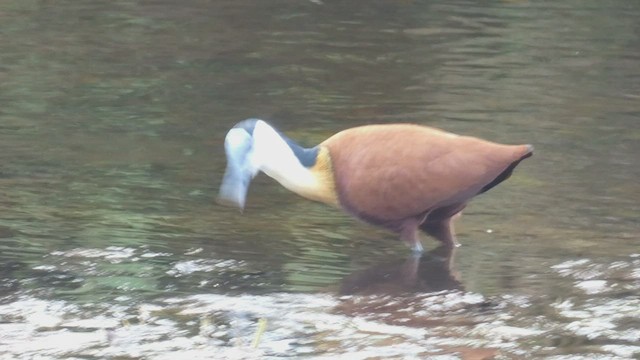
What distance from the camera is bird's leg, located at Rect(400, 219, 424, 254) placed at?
241 inches

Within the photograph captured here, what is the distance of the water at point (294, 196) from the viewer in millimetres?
5234

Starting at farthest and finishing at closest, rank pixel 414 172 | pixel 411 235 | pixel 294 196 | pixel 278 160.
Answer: pixel 294 196
pixel 411 235
pixel 278 160
pixel 414 172

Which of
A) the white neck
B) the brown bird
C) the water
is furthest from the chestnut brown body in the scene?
the water

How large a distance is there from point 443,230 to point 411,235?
0.18 metres

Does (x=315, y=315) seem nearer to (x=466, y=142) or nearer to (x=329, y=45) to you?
(x=466, y=142)

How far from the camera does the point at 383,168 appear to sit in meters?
5.98

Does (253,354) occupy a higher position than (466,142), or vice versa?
(466,142)

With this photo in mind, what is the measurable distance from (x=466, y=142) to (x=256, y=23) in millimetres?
5517

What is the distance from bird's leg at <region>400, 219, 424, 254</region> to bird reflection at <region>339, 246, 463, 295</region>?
4cm

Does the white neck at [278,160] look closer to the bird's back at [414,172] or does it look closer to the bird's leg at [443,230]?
the bird's back at [414,172]

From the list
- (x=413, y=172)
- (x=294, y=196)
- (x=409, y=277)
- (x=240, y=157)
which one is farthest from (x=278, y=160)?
(x=294, y=196)

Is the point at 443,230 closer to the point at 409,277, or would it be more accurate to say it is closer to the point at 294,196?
the point at 409,277

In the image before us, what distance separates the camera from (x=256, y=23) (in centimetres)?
1132

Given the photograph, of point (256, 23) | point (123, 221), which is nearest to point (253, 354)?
point (123, 221)
